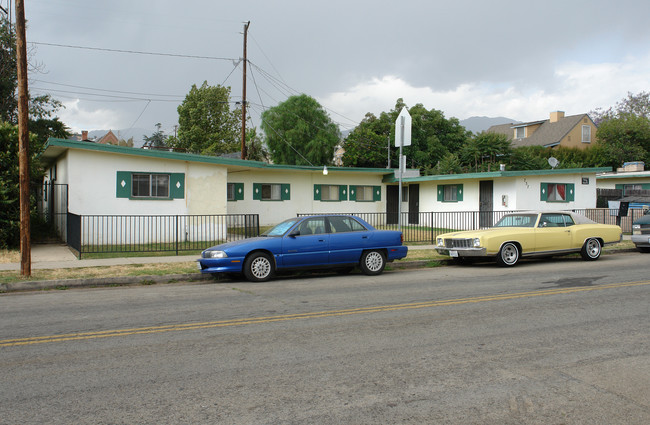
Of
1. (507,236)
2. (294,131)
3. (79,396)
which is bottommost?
(79,396)

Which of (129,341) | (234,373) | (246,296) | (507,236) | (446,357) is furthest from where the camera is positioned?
(507,236)

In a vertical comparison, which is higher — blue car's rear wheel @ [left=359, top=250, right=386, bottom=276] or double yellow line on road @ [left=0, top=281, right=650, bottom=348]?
blue car's rear wheel @ [left=359, top=250, right=386, bottom=276]

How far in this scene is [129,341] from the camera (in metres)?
6.32

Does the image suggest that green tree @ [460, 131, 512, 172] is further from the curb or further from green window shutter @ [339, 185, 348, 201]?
the curb

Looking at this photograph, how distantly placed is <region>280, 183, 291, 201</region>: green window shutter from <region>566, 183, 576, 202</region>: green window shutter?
1434 centimetres

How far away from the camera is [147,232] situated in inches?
741

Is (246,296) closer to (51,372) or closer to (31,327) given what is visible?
(31,327)

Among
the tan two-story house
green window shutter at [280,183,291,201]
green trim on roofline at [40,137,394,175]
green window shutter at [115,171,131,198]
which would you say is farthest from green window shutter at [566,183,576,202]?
the tan two-story house

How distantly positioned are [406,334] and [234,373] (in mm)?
2414

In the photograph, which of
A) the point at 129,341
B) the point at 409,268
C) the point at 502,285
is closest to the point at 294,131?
the point at 409,268

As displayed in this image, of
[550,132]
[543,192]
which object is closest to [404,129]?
[543,192]

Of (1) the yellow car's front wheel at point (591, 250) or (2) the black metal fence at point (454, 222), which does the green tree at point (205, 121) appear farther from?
(1) the yellow car's front wheel at point (591, 250)

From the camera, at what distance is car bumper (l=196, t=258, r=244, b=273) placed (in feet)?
36.5

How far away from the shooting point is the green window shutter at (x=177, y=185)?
1978 centimetres
